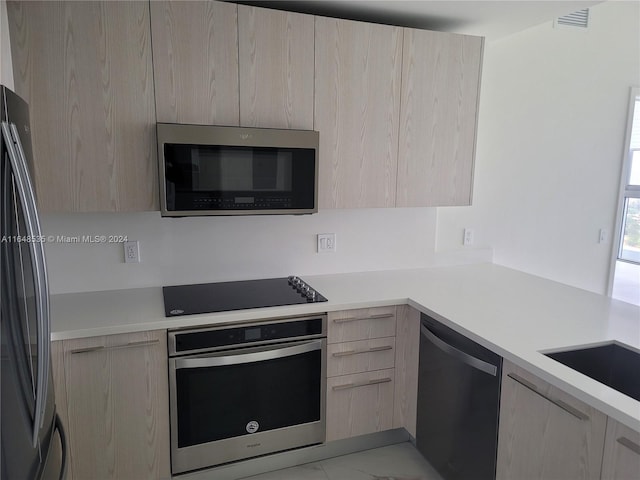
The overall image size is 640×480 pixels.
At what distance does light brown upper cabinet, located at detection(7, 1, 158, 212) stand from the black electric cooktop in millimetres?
488

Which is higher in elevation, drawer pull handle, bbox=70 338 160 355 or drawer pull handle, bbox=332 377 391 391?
drawer pull handle, bbox=70 338 160 355

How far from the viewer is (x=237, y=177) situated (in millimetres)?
2012

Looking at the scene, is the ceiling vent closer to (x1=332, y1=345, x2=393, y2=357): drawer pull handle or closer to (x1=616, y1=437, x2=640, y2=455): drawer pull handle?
(x1=332, y1=345, x2=393, y2=357): drawer pull handle

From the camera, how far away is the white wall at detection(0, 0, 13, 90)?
1.65 metres

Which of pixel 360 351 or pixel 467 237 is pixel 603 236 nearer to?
pixel 467 237

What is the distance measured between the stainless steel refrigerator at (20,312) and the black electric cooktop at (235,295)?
647 millimetres

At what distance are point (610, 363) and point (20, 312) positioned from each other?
6.43 feet

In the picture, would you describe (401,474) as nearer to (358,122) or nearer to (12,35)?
(358,122)

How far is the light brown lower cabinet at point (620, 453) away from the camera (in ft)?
3.66

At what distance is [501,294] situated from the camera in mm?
2229

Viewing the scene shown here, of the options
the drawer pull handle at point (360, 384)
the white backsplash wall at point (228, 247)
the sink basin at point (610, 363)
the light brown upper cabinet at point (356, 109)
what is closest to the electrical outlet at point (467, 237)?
the white backsplash wall at point (228, 247)

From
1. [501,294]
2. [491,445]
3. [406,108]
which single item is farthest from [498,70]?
[491,445]

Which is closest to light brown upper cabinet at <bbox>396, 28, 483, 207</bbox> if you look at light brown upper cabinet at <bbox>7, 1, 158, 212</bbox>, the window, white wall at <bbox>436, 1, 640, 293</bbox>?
white wall at <bbox>436, 1, 640, 293</bbox>

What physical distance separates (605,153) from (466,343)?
2.44 m
